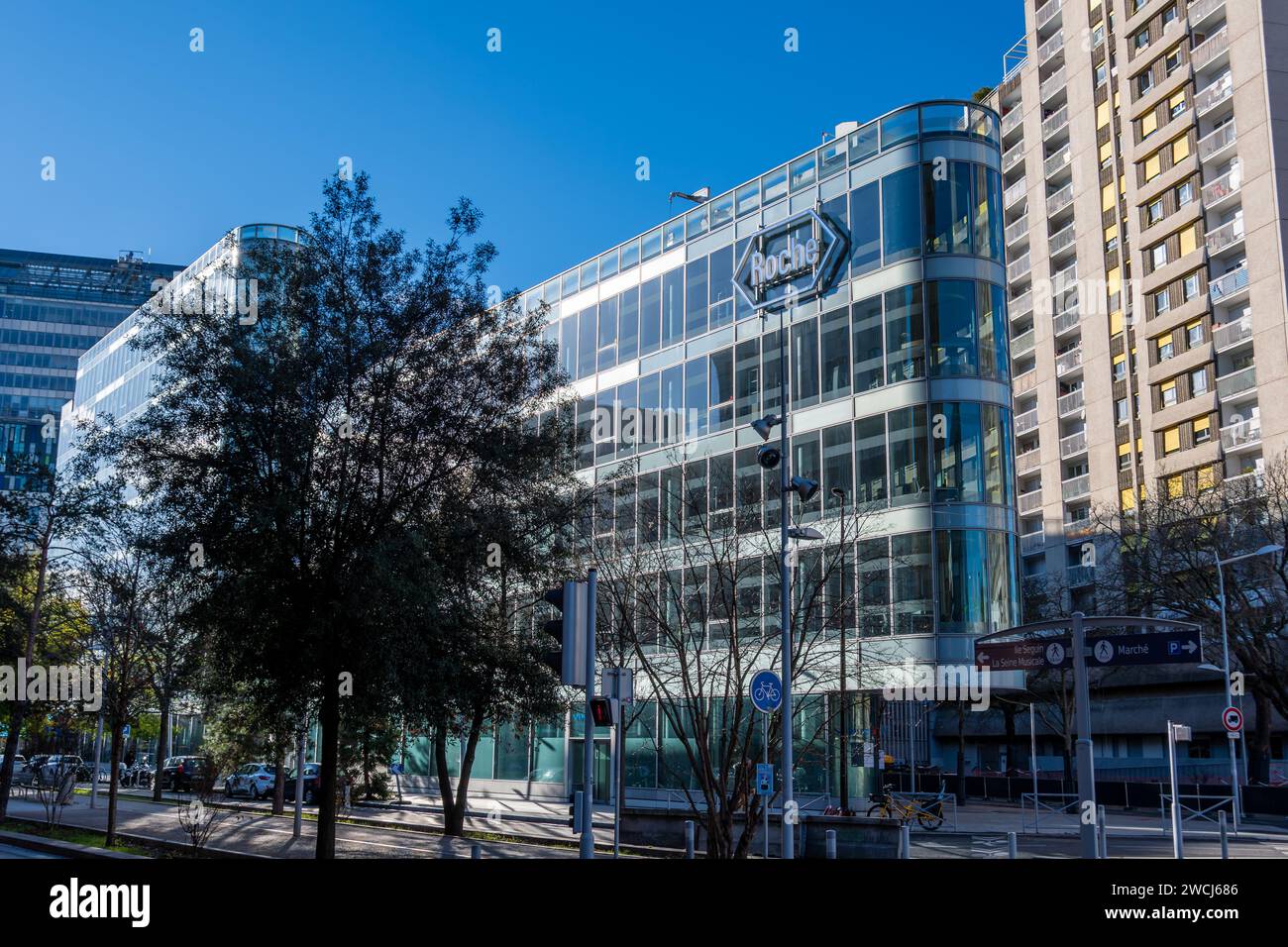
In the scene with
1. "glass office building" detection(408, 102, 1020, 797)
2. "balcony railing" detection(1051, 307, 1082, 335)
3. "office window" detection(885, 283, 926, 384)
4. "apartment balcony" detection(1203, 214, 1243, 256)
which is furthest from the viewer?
"balcony railing" detection(1051, 307, 1082, 335)

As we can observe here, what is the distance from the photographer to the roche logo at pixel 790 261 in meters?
38.5

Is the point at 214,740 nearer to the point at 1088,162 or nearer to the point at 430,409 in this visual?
the point at 430,409

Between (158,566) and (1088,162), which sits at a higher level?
(1088,162)

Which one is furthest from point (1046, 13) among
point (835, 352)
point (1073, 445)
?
point (835, 352)

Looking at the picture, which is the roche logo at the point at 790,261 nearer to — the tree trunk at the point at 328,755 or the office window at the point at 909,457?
the office window at the point at 909,457

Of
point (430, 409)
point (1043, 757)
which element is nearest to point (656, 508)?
point (430, 409)

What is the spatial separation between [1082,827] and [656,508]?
15.6 meters

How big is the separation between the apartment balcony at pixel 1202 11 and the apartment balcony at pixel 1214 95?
157 inches

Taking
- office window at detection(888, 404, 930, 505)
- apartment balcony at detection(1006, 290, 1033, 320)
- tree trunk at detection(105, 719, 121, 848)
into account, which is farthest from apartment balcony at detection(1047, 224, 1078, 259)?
tree trunk at detection(105, 719, 121, 848)

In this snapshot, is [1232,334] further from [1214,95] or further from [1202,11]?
[1202,11]

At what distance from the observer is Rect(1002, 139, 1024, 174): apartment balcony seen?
78812mm

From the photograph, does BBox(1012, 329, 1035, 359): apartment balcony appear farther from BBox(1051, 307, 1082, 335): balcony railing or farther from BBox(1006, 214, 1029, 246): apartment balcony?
BBox(1006, 214, 1029, 246): apartment balcony

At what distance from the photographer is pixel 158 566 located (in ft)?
65.6

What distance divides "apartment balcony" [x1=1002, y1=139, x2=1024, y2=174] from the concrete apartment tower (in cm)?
16
